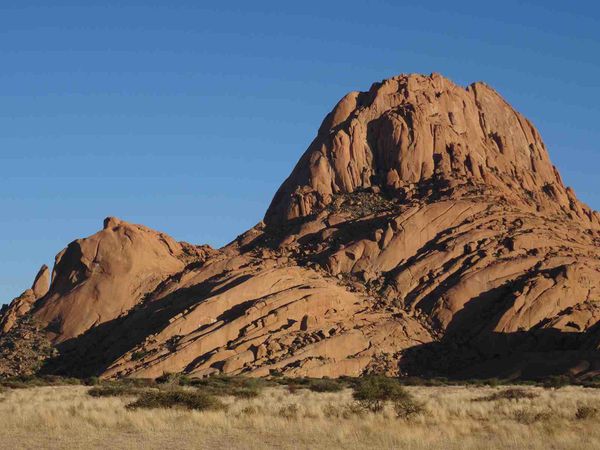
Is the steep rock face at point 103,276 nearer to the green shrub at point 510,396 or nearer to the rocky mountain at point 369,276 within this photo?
the rocky mountain at point 369,276

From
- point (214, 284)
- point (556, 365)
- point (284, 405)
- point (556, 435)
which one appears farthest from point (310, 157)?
point (556, 435)

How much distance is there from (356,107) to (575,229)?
32524 mm

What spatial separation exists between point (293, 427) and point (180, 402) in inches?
→ 344

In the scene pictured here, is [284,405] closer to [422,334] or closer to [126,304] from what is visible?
[422,334]

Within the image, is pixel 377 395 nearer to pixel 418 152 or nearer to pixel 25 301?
pixel 25 301

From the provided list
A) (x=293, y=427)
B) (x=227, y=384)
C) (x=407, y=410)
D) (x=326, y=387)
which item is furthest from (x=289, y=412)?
(x=227, y=384)

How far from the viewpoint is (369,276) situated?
305 ft

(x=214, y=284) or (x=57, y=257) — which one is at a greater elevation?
(x=57, y=257)

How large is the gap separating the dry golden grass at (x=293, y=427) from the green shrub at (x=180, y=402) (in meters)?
0.81

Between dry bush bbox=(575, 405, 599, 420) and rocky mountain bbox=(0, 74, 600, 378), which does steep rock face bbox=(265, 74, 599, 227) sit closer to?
rocky mountain bbox=(0, 74, 600, 378)

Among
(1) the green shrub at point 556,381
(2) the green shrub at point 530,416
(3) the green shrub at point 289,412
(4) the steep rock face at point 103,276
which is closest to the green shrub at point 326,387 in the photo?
(1) the green shrub at point 556,381

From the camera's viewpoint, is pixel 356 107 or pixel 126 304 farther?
pixel 356 107

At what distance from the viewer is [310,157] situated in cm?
11569

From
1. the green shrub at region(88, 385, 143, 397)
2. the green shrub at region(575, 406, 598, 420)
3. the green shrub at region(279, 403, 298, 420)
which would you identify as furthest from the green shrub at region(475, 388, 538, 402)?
the green shrub at region(88, 385, 143, 397)
